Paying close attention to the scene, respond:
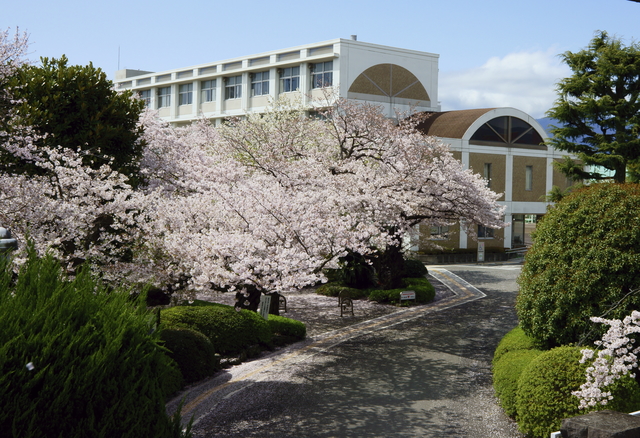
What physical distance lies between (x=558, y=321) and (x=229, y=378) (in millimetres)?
7727

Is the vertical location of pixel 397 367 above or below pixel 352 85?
below

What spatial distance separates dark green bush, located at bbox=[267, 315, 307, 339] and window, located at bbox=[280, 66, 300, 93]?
41.6 metres

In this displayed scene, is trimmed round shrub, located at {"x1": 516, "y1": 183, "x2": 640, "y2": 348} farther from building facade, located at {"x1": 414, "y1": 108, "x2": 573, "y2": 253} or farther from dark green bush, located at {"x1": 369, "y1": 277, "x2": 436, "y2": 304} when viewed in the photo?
building facade, located at {"x1": 414, "y1": 108, "x2": 573, "y2": 253}

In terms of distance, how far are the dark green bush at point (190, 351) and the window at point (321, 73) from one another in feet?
139

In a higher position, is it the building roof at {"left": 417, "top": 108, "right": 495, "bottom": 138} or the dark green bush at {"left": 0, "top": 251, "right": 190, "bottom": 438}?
the building roof at {"left": 417, "top": 108, "right": 495, "bottom": 138}

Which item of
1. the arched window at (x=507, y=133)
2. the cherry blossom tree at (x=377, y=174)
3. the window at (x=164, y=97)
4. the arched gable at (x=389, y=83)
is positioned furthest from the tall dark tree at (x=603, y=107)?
the window at (x=164, y=97)

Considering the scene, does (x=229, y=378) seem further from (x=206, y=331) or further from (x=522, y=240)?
(x=522, y=240)

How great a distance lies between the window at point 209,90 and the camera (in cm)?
Answer: 6812

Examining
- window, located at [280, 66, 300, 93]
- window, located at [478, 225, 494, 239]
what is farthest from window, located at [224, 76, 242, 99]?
window, located at [478, 225, 494, 239]

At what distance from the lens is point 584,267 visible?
1296cm

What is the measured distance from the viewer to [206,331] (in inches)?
648

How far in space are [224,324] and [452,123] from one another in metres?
36.6

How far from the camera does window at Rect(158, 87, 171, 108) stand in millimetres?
74000

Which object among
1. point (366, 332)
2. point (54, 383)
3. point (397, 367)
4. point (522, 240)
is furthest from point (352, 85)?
point (54, 383)
